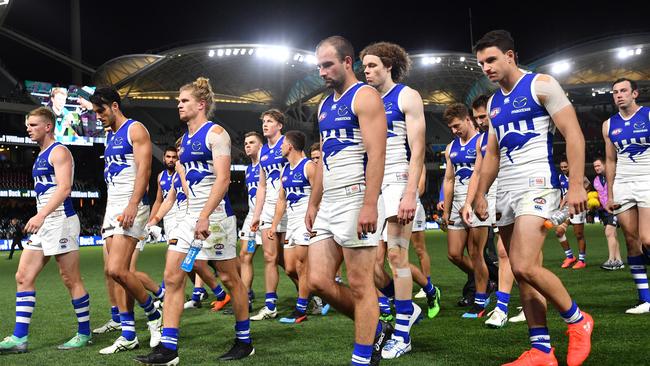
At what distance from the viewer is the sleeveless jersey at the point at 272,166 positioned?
8.23 meters

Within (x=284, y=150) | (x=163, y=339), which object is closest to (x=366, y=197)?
(x=163, y=339)

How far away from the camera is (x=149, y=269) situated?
49.7 ft

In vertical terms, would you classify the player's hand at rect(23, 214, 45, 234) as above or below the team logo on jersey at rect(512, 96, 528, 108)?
below

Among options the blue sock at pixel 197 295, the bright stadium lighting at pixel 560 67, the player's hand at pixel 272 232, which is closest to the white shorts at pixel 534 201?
the player's hand at pixel 272 232

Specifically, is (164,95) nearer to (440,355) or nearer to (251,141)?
(251,141)

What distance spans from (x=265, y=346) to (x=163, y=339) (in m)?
1.17

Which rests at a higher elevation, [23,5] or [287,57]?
[23,5]

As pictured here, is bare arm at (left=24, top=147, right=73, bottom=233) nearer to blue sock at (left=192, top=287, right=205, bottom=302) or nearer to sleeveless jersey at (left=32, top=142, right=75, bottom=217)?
sleeveless jersey at (left=32, top=142, right=75, bottom=217)

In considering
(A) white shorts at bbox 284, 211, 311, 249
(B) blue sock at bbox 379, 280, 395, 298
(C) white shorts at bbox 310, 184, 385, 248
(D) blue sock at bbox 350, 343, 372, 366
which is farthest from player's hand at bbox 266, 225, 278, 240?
(D) blue sock at bbox 350, 343, 372, 366

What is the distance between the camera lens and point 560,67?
55844mm

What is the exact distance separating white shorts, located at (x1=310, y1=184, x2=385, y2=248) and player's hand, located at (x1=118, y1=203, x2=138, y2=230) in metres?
2.02

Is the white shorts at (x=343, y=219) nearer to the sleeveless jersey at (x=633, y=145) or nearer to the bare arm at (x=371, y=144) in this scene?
the bare arm at (x=371, y=144)

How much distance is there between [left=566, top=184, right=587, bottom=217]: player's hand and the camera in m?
3.81

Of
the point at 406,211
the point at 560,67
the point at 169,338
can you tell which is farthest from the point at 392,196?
the point at 560,67
